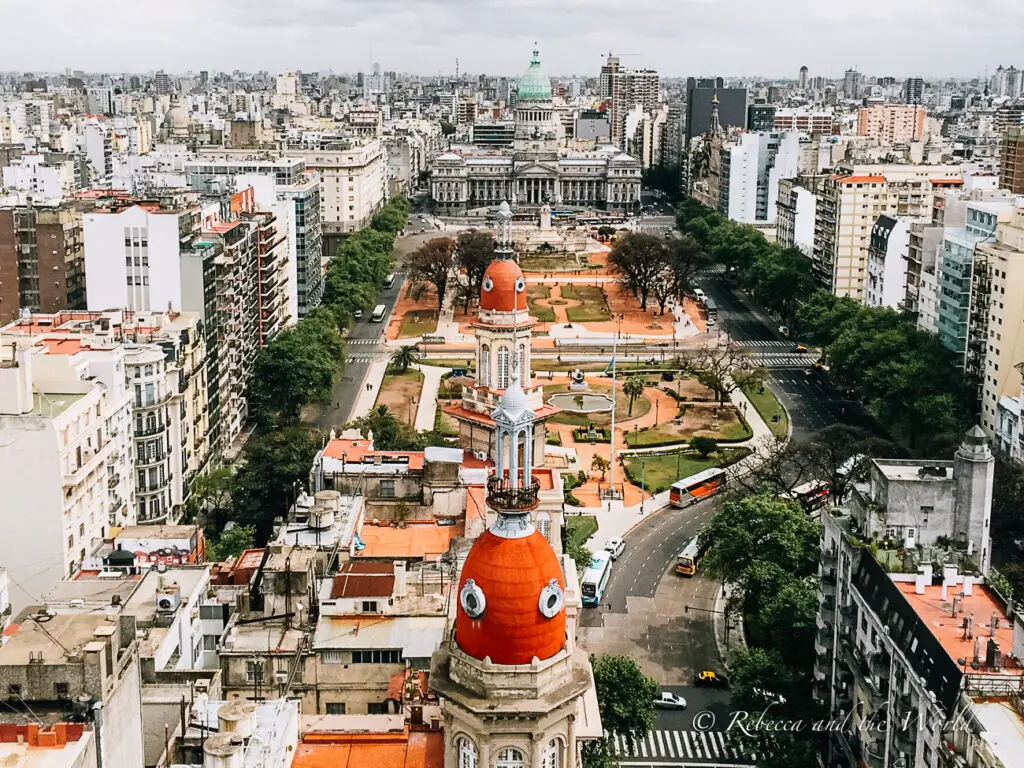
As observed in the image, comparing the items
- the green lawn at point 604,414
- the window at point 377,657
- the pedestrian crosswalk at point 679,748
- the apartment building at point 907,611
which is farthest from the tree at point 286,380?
the window at point 377,657

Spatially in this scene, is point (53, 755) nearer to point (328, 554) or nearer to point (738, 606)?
point (328, 554)

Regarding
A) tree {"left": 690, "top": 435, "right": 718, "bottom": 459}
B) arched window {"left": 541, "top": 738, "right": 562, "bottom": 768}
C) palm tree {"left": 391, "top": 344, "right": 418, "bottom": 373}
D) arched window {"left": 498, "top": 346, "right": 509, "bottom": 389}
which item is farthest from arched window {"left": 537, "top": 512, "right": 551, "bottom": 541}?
palm tree {"left": 391, "top": 344, "right": 418, "bottom": 373}

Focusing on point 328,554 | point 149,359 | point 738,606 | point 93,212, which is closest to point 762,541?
point 738,606

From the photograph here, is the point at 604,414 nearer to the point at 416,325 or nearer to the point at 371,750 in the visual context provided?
the point at 416,325

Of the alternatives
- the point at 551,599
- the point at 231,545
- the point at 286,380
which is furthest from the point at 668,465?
the point at 551,599

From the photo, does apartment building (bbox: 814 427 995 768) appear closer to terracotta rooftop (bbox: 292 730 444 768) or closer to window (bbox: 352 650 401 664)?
terracotta rooftop (bbox: 292 730 444 768)

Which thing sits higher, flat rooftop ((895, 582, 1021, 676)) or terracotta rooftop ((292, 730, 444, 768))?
terracotta rooftop ((292, 730, 444, 768))
